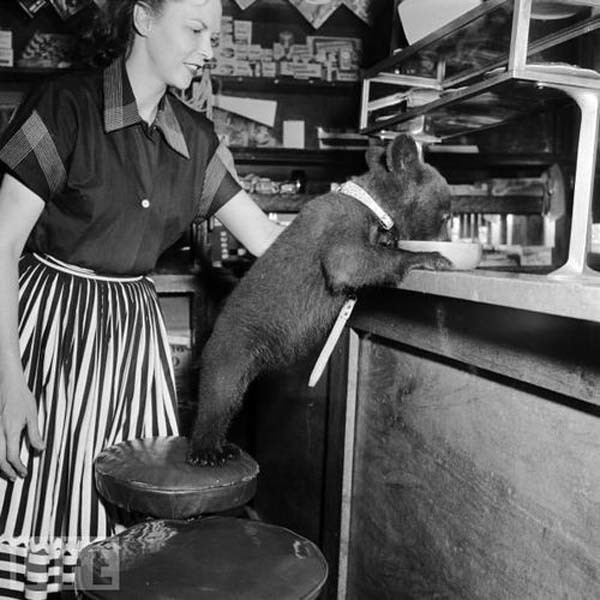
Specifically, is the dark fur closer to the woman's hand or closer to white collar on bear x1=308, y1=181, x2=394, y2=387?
white collar on bear x1=308, y1=181, x2=394, y2=387

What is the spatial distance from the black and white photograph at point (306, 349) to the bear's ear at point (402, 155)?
0.4 inches

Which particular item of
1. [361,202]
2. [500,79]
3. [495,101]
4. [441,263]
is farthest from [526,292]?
[495,101]

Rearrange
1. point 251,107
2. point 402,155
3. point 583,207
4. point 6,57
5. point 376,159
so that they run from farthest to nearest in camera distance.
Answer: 1. point 251,107
2. point 6,57
3. point 376,159
4. point 402,155
5. point 583,207

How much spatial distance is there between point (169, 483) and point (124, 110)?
95 centimetres

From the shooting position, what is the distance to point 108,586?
110cm

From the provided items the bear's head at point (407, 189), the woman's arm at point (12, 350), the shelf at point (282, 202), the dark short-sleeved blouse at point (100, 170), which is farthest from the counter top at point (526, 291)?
the shelf at point (282, 202)

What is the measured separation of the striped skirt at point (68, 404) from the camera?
1.66 m

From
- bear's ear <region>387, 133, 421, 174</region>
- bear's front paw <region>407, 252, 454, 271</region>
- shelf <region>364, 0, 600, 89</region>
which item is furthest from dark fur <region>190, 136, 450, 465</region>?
shelf <region>364, 0, 600, 89</region>

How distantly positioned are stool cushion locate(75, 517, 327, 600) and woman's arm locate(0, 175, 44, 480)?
1.22 ft

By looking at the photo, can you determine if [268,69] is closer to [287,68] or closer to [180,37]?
[287,68]

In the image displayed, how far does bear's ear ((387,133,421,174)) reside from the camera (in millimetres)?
1963

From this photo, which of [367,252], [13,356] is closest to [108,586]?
[13,356]

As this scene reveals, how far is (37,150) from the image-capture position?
163cm

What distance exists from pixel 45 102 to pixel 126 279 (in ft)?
1.56
